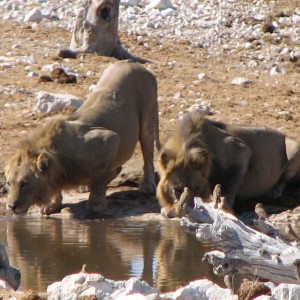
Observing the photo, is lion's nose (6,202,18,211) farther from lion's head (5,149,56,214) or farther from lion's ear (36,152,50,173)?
lion's ear (36,152,50,173)

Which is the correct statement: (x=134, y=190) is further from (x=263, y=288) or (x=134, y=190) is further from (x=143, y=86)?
(x=263, y=288)

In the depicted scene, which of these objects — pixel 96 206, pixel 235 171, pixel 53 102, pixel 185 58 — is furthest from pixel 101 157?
pixel 185 58

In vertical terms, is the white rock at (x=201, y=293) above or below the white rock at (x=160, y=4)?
above

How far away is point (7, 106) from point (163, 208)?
151 inches

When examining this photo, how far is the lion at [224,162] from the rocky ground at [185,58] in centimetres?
127

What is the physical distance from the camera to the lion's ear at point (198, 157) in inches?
462

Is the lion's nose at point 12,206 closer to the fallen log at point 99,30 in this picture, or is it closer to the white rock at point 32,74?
the white rock at point 32,74

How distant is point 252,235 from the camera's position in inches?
287

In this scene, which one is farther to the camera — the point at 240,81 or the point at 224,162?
the point at 240,81

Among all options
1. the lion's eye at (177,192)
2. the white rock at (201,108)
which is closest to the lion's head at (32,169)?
the lion's eye at (177,192)

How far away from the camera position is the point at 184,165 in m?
11.8

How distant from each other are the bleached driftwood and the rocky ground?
225 inches

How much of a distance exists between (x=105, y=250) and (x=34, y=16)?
1016 centimetres

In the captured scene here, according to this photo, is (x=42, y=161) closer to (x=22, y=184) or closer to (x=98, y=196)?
(x=22, y=184)
